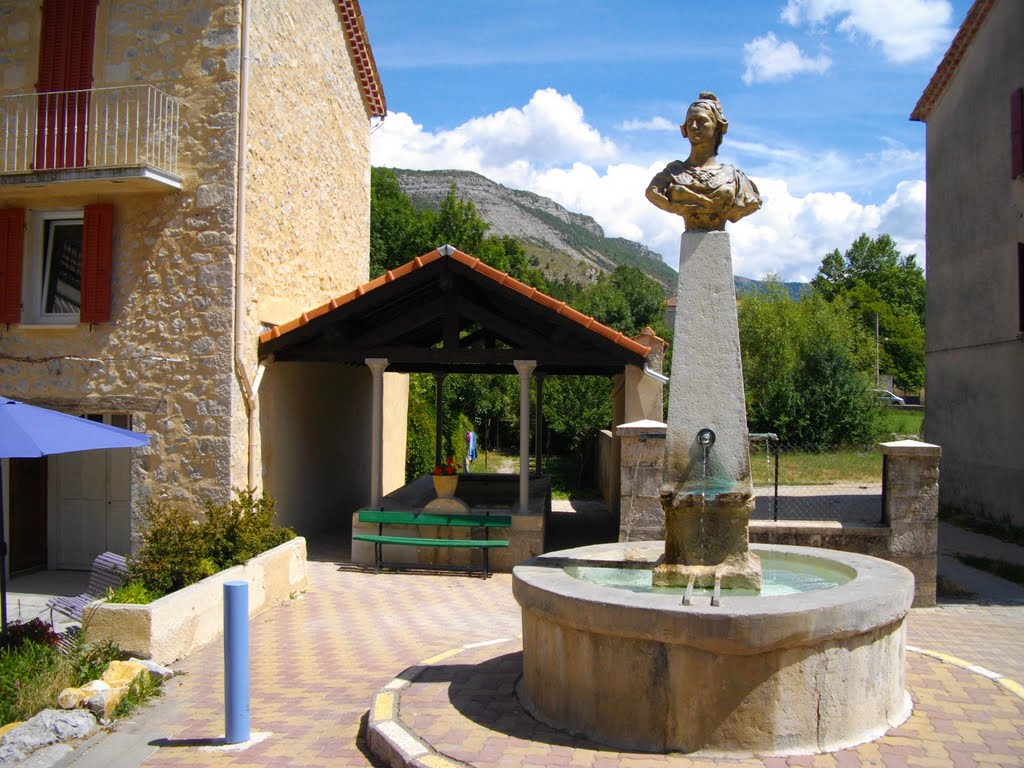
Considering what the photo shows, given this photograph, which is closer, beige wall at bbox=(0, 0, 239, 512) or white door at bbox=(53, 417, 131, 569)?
beige wall at bbox=(0, 0, 239, 512)

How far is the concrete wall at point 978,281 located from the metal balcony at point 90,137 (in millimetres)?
13204

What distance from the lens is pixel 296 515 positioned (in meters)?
12.4

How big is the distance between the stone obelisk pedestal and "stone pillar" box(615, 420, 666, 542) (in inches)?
166

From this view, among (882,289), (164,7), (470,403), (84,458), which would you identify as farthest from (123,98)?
(882,289)

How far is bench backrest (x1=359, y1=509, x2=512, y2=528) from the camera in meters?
10.7

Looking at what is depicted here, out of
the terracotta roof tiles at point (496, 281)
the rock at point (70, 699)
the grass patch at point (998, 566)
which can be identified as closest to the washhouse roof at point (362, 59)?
the terracotta roof tiles at point (496, 281)

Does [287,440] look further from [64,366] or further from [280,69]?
[280,69]

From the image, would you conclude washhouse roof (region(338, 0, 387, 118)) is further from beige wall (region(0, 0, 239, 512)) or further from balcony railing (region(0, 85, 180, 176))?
balcony railing (region(0, 85, 180, 176))

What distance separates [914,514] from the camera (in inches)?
356

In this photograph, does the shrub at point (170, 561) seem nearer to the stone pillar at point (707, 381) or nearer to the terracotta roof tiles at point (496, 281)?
the terracotta roof tiles at point (496, 281)

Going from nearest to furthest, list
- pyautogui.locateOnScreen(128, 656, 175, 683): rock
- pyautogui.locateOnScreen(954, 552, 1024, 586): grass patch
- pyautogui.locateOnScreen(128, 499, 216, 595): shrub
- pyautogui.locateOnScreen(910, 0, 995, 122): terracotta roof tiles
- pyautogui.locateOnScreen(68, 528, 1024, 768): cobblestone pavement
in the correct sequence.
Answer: pyautogui.locateOnScreen(68, 528, 1024, 768): cobblestone pavement < pyautogui.locateOnScreen(128, 656, 175, 683): rock < pyautogui.locateOnScreen(128, 499, 216, 595): shrub < pyautogui.locateOnScreen(954, 552, 1024, 586): grass patch < pyautogui.locateOnScreen(910, 0, 995, 122): terracotta roof tiles

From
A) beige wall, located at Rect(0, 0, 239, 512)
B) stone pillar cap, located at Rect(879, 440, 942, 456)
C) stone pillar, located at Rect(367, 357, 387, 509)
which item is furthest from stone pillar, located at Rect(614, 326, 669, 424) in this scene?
beige wall, located at Rect(0, 0, 239, 512)

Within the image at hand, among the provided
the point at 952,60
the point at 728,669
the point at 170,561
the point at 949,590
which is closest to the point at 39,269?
the point at 170,561

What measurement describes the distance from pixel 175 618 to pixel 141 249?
217 inches
